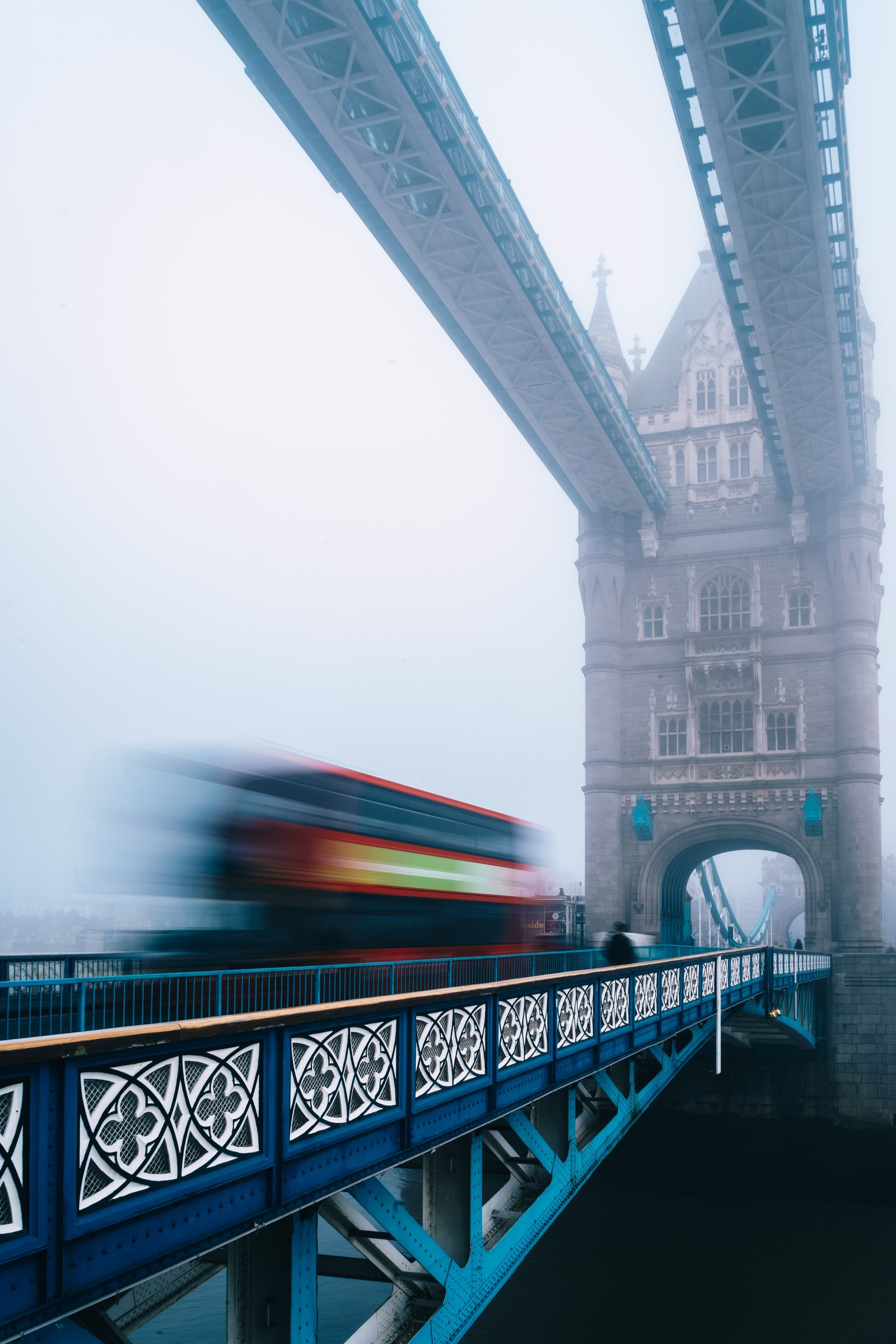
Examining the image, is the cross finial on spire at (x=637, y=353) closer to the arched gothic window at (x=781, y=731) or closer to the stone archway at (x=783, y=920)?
the arched gothic window at (x=781, y=731)

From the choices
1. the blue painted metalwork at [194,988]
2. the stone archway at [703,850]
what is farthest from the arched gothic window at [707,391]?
the blue painted metalwork at [194,988]

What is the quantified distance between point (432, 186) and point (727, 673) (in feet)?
68.6

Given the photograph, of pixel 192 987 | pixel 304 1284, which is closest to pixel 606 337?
pixel 192 987

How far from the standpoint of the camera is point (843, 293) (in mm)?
29266

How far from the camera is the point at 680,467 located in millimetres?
42156

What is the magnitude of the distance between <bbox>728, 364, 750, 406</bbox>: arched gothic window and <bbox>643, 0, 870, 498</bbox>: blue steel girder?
732 centimetres

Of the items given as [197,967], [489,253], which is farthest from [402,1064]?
[489,253]

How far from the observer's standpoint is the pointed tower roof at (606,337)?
43.8 metres

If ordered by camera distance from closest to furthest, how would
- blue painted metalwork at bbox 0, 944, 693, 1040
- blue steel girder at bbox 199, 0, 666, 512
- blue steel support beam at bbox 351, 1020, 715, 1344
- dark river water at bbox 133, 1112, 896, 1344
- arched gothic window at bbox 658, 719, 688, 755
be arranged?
blue steel support beam at bbox 351, 1020, 715, 1344
blue painted metalwork at bbox 0, 944, 693, 1040
dark river water at bbox 133, 1112, 896, 1344
blue steel girder at bbox 199, 0, 666, 512
arched gothic window at bbox 658, 719, 688, 755

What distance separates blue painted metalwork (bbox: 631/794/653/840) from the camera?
39.4 m

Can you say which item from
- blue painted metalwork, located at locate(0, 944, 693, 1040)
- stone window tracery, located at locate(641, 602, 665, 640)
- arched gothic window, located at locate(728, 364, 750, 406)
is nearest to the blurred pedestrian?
blue painted metalwork, located at locate(0, 944, 693, 1040)

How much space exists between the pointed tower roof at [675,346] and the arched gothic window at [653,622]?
7.94 meters

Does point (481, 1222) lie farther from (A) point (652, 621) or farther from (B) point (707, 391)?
(B) point (707, 391)

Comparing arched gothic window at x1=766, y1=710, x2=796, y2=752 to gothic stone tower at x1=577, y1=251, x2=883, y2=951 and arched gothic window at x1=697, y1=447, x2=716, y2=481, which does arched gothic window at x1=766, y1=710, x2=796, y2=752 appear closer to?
gothic stone tower at x1=577, y1=251, x2=883, y2=951
